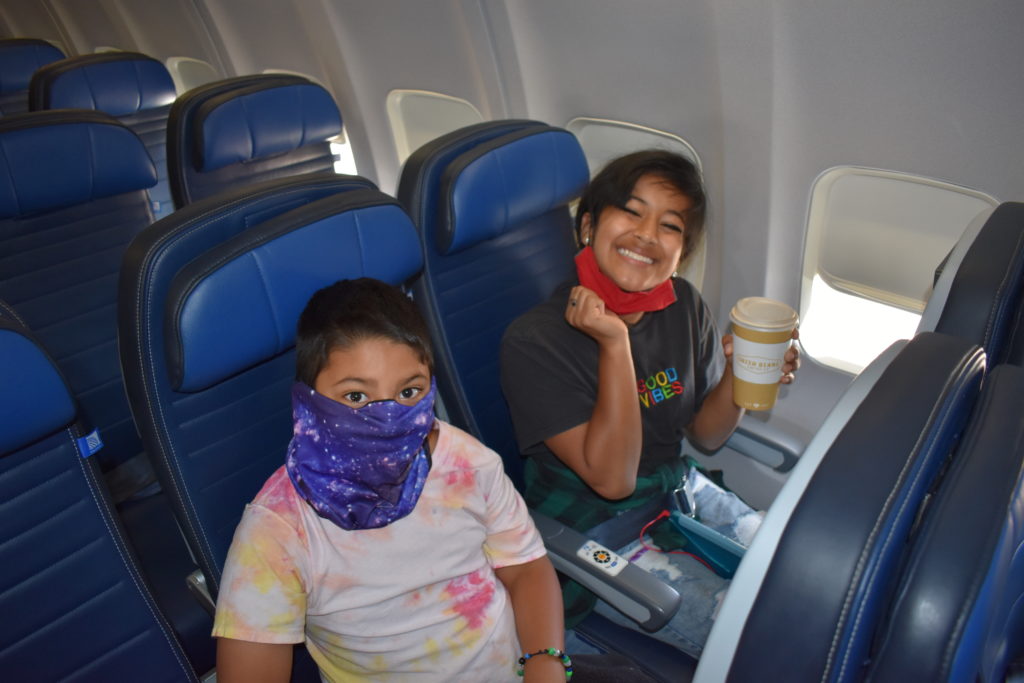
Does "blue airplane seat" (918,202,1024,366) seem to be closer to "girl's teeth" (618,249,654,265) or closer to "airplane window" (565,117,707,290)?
"girl's teeth" (618,249,654,265)

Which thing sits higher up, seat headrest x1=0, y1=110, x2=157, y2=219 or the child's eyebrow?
seat headrest x1=0, y1=110, x2=157, y2=219

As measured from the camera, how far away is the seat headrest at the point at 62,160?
205 cm

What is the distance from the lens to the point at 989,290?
4.05ft

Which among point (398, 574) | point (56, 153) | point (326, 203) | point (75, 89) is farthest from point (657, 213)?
point (75, 89)

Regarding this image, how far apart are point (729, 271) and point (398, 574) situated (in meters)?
1.83

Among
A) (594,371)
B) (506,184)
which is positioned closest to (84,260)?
(506,184)

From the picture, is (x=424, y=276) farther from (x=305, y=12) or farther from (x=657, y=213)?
(x=305, y=12)

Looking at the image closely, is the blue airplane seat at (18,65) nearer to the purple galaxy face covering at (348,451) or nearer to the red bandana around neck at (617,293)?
the red bandana around neck at (617,293)

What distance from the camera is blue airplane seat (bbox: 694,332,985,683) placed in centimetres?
70

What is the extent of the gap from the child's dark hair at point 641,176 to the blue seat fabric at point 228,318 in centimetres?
54

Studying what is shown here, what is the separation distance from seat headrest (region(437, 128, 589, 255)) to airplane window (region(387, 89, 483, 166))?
164cm

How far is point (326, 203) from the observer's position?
1.54 metres

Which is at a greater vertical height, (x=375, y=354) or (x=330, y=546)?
(x=375, y=354)

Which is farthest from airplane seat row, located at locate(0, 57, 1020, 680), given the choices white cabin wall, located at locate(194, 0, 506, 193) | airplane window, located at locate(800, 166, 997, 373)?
white cabin wall, located at locate(194, 0, 506, 193)
